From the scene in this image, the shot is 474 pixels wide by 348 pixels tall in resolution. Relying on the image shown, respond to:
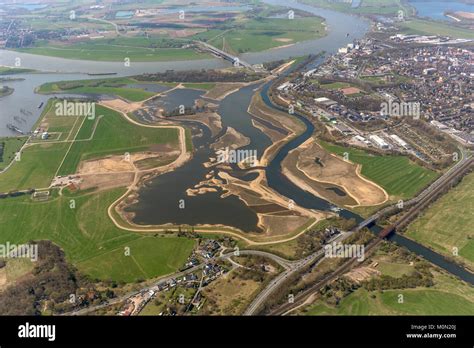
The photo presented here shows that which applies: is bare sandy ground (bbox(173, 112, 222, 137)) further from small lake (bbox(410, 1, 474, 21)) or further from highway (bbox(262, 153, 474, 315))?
small lake (bbox(410, 1, 474, 21))

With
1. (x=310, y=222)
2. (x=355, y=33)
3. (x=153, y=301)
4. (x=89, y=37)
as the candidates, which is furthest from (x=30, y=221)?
(x=355, y=33)

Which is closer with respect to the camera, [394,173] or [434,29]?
[394,173]

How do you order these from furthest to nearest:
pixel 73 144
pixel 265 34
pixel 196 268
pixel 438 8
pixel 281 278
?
pixel 438 8, pixel 265 34, pixel 73 144, pixel 196 268, pixel 281 278

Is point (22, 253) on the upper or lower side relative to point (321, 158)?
lower

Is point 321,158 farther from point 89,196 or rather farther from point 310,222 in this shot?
point 89,196

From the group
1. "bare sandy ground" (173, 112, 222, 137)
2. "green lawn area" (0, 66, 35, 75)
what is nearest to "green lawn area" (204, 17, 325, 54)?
"bare sandy ground" (173, 112, 222, 137)

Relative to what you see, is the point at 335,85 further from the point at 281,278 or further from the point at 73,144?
the point at 281,278

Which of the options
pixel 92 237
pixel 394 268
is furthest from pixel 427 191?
pixel 92 237
